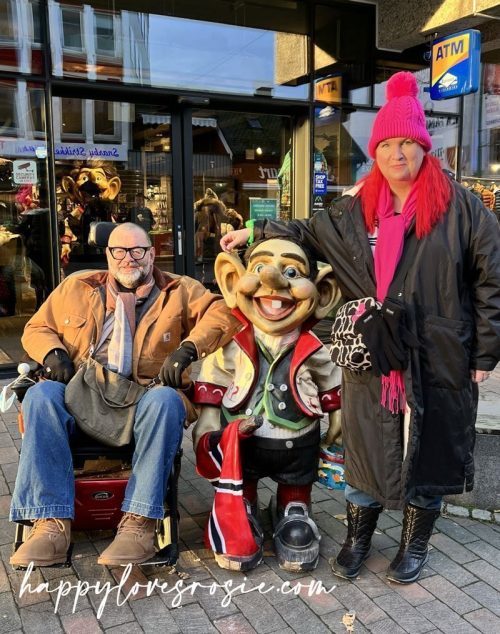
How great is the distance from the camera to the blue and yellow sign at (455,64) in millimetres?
6137

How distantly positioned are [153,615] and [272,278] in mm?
1470

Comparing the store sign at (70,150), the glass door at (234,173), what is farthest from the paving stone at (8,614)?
the glass door at (234,173)

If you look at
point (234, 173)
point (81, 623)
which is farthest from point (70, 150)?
point (81, 623)

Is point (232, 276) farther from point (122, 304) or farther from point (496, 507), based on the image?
point (496, 507)

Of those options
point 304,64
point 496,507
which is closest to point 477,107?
point 304,64

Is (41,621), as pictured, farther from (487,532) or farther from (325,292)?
(487,532)

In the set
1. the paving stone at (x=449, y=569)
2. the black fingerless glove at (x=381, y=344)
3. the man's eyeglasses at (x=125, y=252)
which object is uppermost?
the man's eyeglasses at (x=125, y=252)

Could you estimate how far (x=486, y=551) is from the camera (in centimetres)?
299

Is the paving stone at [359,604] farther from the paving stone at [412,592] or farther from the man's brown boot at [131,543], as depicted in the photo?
the man's brown boot at [131,543]

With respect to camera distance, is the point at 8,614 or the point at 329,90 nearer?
the point at 8,614

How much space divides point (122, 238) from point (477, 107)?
6.89 m

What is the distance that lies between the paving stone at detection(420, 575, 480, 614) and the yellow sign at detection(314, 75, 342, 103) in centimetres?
574

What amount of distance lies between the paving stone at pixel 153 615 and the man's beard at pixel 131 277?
4.72ft

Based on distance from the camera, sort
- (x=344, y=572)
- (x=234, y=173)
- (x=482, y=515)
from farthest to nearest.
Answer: (x=234, y=173), (x=482, y=515), (x=344, y=572)
